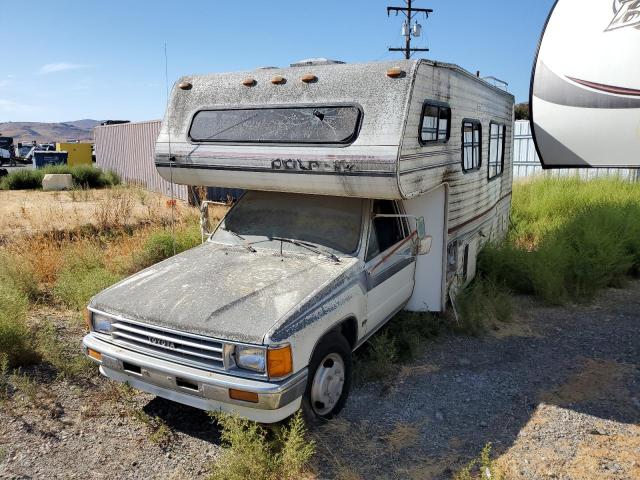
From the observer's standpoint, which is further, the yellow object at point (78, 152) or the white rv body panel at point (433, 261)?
the yellow object at point (78, 152)

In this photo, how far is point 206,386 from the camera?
350 centimetres

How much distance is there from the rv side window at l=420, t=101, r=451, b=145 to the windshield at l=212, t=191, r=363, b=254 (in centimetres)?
86

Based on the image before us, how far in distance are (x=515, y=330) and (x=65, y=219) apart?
976cm

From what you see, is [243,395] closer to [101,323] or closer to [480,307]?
[101,323]

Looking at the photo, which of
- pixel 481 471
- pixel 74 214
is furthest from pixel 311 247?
pixel 74 214

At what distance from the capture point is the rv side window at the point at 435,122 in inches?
184

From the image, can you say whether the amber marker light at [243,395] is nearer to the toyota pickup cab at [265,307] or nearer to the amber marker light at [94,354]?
the toyota pickup cab at [265,307]

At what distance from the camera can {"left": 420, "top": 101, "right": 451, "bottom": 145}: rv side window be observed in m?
4.68

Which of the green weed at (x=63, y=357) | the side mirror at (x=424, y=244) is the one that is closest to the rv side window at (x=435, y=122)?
the side mirror at (x=424, y=244)

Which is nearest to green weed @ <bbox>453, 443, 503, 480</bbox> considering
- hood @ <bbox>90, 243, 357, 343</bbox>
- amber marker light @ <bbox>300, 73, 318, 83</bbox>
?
hood @ <bbox>90, 243, 357, 343</bbox>

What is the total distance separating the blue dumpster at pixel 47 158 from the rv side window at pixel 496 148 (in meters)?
21.8

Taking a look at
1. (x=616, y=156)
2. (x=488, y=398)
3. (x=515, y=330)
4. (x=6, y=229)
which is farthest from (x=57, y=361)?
(x=6, y=229)

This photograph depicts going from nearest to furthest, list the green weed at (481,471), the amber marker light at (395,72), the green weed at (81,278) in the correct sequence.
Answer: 1. the green weed at (481,471)
2. the amber marker light at (395,72)
3. the green weed at (81,278)

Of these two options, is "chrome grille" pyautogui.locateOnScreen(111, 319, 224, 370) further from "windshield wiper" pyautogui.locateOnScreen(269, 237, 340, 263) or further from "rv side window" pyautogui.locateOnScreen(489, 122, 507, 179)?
"rv side window" pyautogui.locateOnScreen(489, 122, 507, 179)
